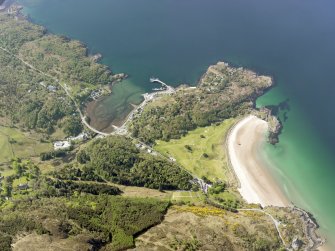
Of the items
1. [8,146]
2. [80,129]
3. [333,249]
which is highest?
[80,129]

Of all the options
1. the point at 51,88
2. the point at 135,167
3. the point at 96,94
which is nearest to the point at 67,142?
the point at 96,94

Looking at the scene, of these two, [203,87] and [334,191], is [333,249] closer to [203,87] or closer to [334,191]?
[334,191]

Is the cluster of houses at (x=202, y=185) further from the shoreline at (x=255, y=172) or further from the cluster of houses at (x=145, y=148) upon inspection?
the cluster of houses at (x=145, y=148)

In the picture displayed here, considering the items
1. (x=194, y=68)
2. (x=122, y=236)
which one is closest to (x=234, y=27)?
(x=194, y=68)

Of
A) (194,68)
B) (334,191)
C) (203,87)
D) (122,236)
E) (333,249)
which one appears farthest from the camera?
(194,68)

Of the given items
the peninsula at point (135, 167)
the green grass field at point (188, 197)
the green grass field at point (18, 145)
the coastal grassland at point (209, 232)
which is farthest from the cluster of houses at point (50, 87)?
the coastal grassland at point (209, 232)

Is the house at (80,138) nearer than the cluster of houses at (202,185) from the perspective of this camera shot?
No
